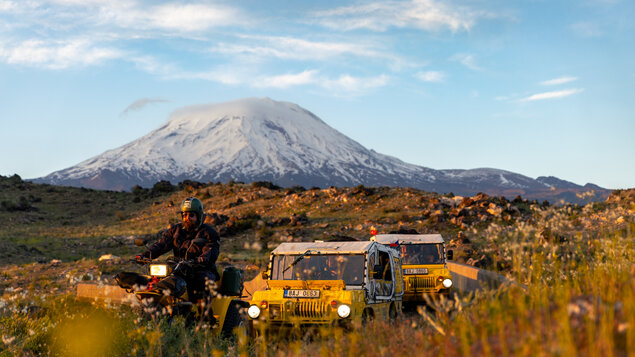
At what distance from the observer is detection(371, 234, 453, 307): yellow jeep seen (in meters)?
14.5

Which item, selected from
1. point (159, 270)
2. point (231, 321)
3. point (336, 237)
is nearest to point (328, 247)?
point (231, 321)

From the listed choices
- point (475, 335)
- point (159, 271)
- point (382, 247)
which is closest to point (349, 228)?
point (382, 247)

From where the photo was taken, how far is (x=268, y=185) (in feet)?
203

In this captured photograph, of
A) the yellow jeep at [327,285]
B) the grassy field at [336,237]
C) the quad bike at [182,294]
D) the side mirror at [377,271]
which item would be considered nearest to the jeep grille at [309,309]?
the yellow jeep at [327,285]

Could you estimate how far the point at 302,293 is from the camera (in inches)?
359

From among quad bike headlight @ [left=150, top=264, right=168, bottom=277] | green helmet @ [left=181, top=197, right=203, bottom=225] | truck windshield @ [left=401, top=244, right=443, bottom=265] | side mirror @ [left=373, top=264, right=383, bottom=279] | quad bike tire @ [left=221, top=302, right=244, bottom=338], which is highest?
green helmet @ [left=181, top=197, right=203, bottom=225]

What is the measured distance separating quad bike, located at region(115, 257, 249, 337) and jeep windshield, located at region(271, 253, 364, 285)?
30.8 inches

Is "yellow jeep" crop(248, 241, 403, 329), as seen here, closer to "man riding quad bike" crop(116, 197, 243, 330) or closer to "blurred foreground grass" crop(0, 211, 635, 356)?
"man riding quad bike" crop(116, 197, 243, 330)

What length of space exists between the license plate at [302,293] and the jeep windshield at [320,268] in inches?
25.3

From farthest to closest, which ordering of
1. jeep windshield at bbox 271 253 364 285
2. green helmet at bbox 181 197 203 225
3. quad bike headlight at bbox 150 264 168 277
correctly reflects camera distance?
jeep windshield at bbox 271 253 364 285 < green helmet at bbox 181 197 203 225 < quad bike headlight at bbox 150 264 168 277

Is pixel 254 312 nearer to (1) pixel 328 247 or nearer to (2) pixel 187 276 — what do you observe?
(2) pixel 187 276

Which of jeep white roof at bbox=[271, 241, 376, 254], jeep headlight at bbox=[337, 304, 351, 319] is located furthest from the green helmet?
jeep headlight at bbox=[337, 304, 351, 319]

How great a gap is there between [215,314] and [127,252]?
2607cm

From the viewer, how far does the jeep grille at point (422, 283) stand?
14508 mm
